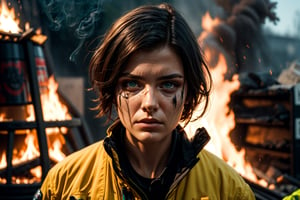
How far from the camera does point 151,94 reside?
1753mm

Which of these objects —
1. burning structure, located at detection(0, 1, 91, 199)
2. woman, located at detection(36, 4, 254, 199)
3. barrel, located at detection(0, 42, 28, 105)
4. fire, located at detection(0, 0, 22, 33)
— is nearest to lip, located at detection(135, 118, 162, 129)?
woman, located at detection(36, 4, 254, 199)

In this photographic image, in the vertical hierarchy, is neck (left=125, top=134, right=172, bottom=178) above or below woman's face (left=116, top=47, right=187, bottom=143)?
below

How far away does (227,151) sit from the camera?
22.0ft

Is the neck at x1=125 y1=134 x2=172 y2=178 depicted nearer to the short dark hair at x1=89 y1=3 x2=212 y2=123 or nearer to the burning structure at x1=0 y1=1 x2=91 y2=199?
the short dark hair at x1=89 y1=3 x2=212 y2=123

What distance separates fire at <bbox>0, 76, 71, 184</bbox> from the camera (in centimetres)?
483

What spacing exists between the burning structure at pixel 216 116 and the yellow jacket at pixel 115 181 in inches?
36.7

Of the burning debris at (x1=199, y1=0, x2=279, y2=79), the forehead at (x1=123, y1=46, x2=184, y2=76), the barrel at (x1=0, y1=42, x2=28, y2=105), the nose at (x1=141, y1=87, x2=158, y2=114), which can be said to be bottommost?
the nose at (x1=141, y1=87, x2=158, y2=114)

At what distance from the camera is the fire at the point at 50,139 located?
4.83m

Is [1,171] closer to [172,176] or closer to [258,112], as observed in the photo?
[172,176]

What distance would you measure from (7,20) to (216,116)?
3917 mm

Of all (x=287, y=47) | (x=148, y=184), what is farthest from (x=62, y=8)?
(x=287, y=47)

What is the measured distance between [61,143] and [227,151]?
9.92ft

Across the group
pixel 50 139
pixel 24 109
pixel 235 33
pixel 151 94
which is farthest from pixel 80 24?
pixel 235 33

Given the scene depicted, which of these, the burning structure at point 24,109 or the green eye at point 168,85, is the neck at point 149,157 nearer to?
the green eye at point 168,85
